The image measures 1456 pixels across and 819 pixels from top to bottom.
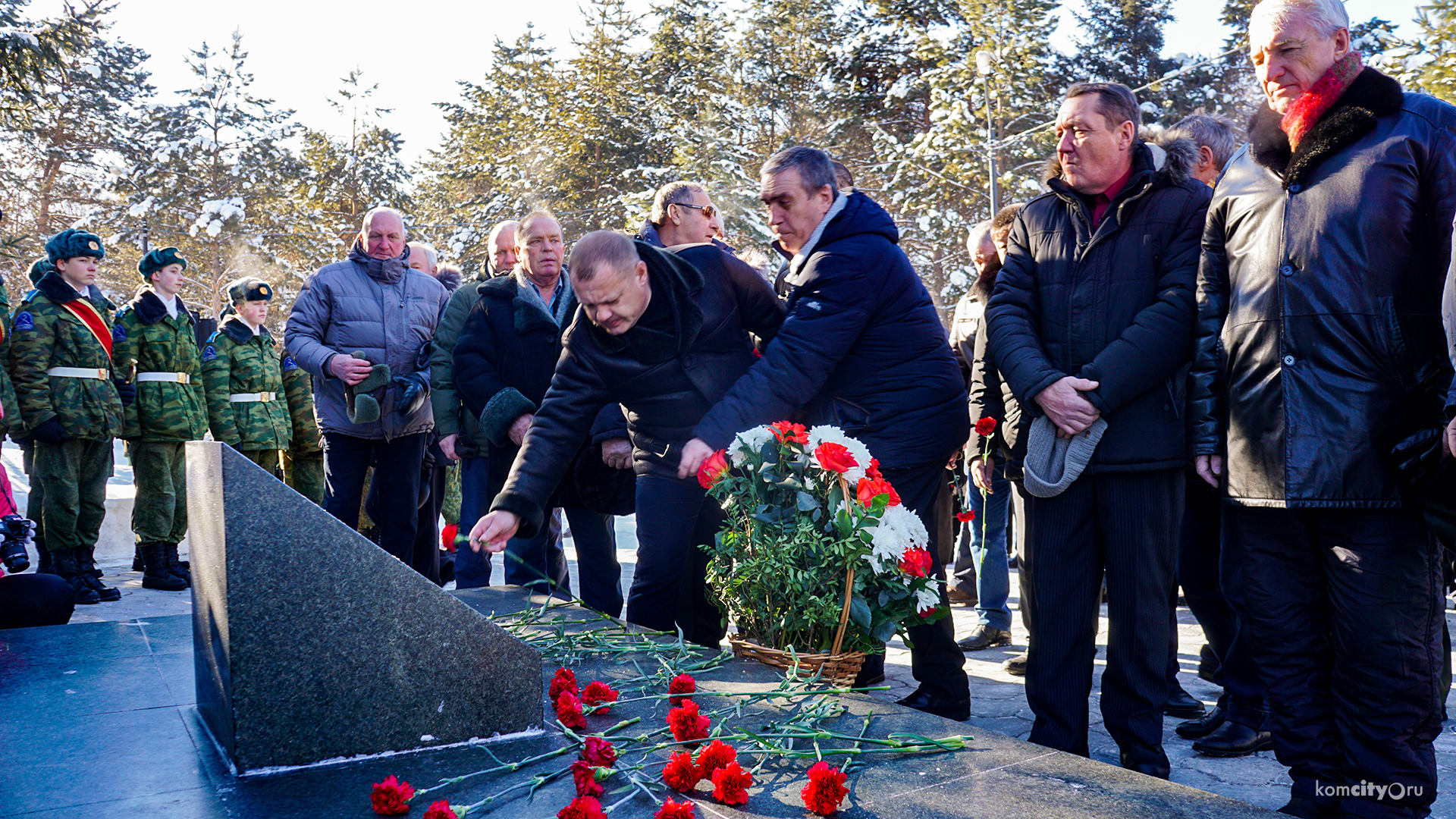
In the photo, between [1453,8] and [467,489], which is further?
[1453,8]

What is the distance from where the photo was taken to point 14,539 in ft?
12.1

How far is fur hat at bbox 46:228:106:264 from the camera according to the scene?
21.5ft

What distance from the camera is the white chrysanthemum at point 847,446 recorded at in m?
2.92

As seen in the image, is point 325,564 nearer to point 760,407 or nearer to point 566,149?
point 760,407

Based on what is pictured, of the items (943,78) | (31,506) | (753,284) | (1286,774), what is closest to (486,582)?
(753,284)

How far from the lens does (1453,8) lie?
37.1ft

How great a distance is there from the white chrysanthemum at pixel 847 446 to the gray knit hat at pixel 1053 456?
1.72 feet

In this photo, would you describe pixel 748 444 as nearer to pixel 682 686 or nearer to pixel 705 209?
pixel 682 686

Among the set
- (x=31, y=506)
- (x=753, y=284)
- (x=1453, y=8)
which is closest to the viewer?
(x=753, y=284)

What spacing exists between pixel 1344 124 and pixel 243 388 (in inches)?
279

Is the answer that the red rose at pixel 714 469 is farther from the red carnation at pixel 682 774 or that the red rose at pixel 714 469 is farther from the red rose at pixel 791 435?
the red carnation at pixel 682 774

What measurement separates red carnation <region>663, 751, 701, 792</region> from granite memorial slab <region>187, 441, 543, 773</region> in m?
0.66

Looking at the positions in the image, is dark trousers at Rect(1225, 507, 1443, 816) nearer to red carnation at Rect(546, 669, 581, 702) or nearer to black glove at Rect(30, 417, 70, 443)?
red carnation at Rect(546, 669, 581, 702)

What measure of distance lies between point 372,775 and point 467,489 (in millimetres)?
3487
